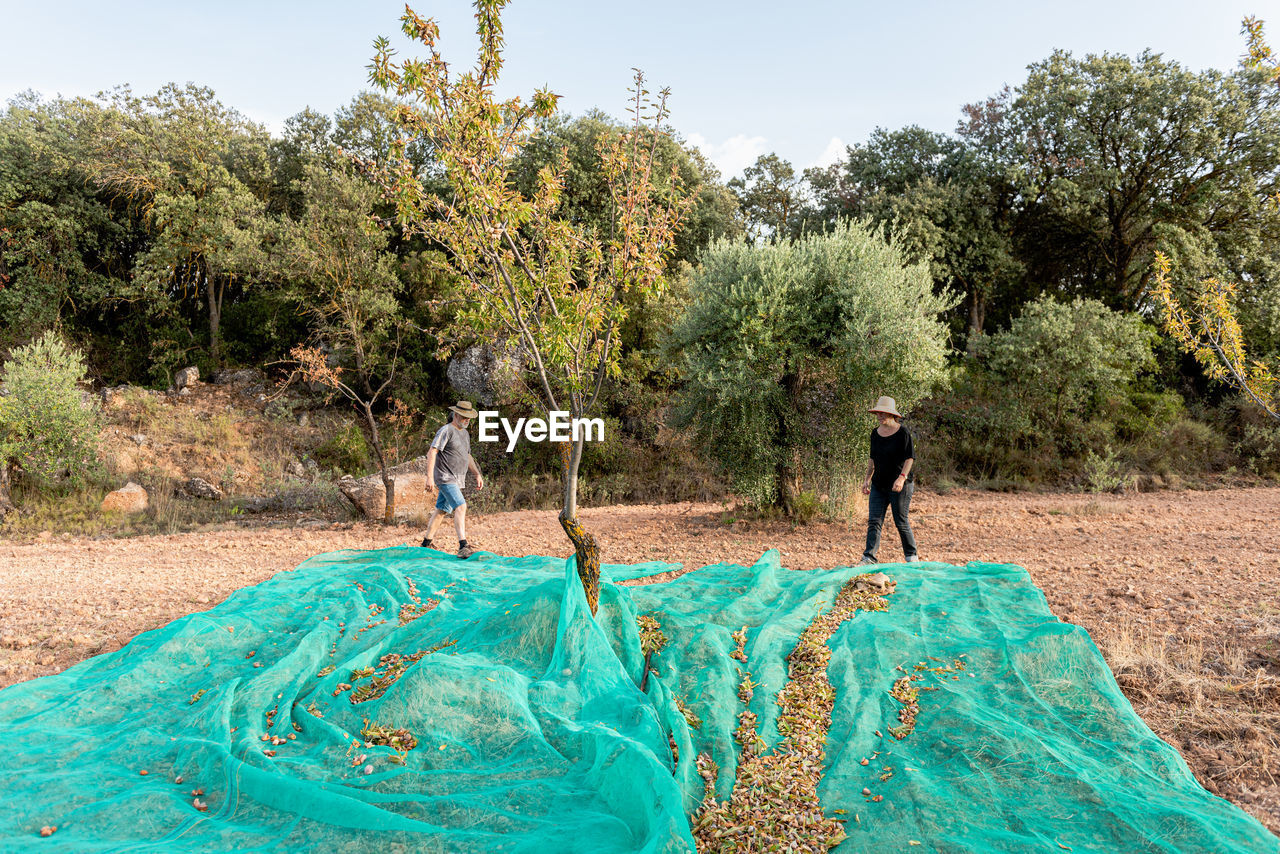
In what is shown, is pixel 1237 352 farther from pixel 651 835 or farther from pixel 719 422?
pixel 651 835

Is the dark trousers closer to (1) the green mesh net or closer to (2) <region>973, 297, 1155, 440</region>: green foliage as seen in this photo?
(1) the green mesh net

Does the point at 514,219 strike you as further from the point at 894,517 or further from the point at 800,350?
the point at 800,350

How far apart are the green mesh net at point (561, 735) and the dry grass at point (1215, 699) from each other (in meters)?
0.32

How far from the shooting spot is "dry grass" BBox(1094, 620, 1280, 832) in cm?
326

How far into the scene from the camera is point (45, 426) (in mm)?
12547

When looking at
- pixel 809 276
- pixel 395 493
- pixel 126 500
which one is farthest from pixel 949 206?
pixel 126 500

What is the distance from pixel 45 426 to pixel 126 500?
202 cm

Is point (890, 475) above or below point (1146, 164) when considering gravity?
below

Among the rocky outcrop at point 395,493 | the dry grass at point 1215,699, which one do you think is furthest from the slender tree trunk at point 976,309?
the dry grass at point 1215,699

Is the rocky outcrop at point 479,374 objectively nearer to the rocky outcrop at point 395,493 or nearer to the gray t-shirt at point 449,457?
the rocky outcrop at point 395,493

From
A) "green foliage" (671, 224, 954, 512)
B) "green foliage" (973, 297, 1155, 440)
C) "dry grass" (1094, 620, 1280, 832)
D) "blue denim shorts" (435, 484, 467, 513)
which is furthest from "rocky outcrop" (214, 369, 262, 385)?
"dry grass" (1094, 620, 1280, 832)

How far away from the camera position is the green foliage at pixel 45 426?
482 inches

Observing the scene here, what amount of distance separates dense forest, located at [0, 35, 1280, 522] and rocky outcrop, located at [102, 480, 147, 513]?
1.39 meters

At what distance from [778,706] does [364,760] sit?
2281 mm
